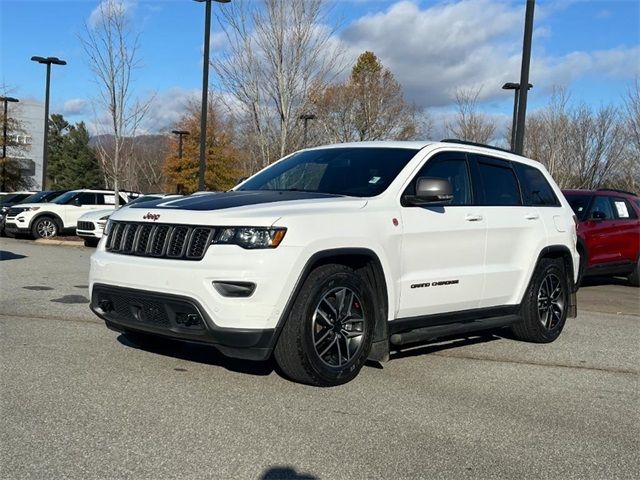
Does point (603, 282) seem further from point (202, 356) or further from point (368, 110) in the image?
point (368, 110)

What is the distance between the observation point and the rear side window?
6.81m

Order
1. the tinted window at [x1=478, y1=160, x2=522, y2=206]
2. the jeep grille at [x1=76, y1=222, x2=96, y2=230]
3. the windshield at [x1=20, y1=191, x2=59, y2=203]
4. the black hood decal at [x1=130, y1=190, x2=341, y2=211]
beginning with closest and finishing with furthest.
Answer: the black hood decal at [x1=130, y1=190, x2=341, y2=211] < the tinted window at [x1=478, y1=160, x2=522, y2=206] < the jeep grille at [x1=76, y1=222, x2=96, y2=230] < the windshield at [x1=20, y1=191, x2=59, y2=203]

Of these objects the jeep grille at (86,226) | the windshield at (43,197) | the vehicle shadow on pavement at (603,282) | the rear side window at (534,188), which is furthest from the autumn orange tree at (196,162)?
the rear side window at (534,188)

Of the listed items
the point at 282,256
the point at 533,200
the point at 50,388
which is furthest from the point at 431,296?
the point at 50,388

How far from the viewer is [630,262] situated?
12.0m

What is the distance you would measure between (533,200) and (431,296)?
2.07 m

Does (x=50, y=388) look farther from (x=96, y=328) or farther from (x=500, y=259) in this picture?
(x=500, y=259)

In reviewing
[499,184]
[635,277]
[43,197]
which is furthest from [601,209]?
[43,197]

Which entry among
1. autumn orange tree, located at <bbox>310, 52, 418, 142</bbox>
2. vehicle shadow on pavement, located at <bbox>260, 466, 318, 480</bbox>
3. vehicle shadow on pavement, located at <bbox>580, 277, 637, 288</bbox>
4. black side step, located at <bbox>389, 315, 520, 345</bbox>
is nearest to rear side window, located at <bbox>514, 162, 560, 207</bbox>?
black side step, located at <bbox>389, 315, 520, 345</bbox>

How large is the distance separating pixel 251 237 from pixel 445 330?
6.66ft

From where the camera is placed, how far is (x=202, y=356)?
568 centimetres

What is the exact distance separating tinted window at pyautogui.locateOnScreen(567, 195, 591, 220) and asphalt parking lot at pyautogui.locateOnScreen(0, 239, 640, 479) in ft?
16.8

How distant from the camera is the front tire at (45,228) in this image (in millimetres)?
19188

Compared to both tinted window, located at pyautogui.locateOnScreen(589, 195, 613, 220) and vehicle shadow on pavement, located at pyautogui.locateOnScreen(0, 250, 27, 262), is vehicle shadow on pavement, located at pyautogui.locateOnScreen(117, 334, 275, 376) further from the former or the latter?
vehicle shadow on pavement, located at pyautogui.locateOnScreen(0, 250, 27, 262)
